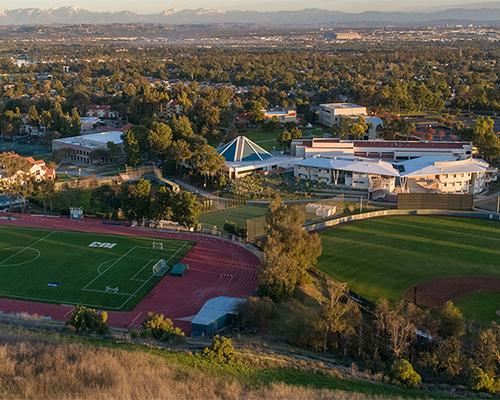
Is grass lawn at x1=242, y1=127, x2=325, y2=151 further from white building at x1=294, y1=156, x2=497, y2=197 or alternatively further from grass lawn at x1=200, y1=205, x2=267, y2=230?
grass lawn at x1=200, y1=205, x2=267, y2=230

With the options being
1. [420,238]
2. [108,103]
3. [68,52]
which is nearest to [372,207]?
[420,238]

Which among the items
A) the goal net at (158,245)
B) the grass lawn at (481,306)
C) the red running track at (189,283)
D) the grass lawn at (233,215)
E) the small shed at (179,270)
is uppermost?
the small shed at (179,270)

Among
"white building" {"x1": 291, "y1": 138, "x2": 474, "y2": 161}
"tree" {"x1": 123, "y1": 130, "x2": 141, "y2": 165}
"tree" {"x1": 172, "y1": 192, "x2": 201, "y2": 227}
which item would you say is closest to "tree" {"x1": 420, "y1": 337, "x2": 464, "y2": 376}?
"tree" {"x1": 172, "y1": 192, "x2": 201, "y2": 227}

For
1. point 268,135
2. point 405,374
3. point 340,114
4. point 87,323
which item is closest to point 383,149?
point 340,114

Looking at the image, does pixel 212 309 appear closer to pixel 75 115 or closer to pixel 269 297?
pixel 269 297

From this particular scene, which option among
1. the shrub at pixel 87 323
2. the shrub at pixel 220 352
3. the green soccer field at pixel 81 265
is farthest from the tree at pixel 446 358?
the green soccer field at pixel 81 265

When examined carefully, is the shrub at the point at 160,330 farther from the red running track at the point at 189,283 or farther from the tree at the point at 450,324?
the tree at the point at 450,324

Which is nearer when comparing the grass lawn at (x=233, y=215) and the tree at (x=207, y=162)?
the grass lawn at (x=233, y=215)
